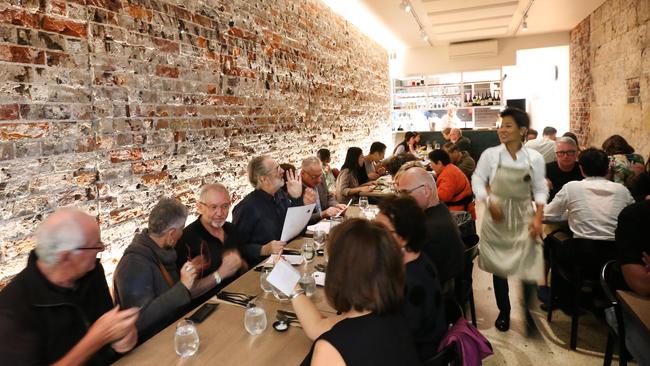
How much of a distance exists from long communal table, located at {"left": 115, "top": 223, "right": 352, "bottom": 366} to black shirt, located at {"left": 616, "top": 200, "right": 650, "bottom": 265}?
5.50 ft

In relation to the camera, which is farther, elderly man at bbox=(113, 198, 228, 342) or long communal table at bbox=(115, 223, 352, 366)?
elderly man at bbox=(113, 198, 228, 342)

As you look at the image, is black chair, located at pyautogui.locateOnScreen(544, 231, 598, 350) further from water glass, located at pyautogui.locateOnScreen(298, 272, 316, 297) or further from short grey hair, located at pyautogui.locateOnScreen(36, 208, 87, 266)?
short grey hair, located at pyautogui.locateOnScreen(36, 208, 87, 266)

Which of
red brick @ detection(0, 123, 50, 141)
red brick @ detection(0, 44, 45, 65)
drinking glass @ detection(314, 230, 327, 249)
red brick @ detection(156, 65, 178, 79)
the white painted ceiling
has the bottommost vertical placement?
drinking glass @ detection(314, 230, 327, 249)

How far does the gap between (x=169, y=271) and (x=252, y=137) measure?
2498 millimetres

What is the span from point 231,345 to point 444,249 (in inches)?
54.7

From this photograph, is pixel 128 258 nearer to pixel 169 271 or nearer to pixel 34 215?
pixel 169 271

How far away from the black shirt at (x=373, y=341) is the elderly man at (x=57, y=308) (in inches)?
32.9

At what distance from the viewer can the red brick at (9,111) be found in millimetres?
2168

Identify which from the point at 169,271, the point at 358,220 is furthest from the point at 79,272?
the point at 358,220

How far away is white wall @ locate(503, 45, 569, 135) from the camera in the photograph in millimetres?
11781

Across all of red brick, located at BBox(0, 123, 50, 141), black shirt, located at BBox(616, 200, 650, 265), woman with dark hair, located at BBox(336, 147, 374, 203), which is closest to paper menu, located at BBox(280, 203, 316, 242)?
red brick, located at BBox(0, 123, 50, 141)

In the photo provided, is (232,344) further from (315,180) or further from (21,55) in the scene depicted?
(315,180)

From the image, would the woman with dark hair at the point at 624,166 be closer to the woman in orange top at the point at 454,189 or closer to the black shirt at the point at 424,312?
the woman in orange top at the point at 454,189

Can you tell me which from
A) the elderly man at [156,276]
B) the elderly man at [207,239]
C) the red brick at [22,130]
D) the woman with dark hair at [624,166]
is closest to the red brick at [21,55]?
the red brick at [22,130]
